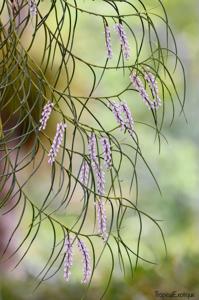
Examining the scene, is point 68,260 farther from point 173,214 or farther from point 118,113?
point 173,214

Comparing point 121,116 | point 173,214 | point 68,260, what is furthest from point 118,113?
point 173,214

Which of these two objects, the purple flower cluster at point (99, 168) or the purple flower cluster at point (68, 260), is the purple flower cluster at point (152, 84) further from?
the purple flower cluster at point (68, 260)

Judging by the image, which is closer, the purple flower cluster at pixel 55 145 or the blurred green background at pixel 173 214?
the purple flower cluster at pixel 55 145

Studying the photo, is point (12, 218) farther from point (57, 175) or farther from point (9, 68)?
point (9, 68)

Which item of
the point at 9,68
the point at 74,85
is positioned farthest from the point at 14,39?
the point at 74,85

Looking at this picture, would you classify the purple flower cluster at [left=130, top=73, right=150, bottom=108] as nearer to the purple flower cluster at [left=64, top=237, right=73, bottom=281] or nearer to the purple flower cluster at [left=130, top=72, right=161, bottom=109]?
the purple flower cluster at [left=130, top=72, right=161, bottom=109]

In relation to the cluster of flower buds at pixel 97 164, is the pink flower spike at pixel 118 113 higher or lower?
higher

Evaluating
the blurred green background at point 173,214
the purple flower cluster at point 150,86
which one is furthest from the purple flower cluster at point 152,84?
the blurred green background at point 173,214

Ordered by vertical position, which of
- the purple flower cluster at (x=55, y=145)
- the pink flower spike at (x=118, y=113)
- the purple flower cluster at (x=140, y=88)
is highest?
the purple flower cluster at (x=140, y=88)
